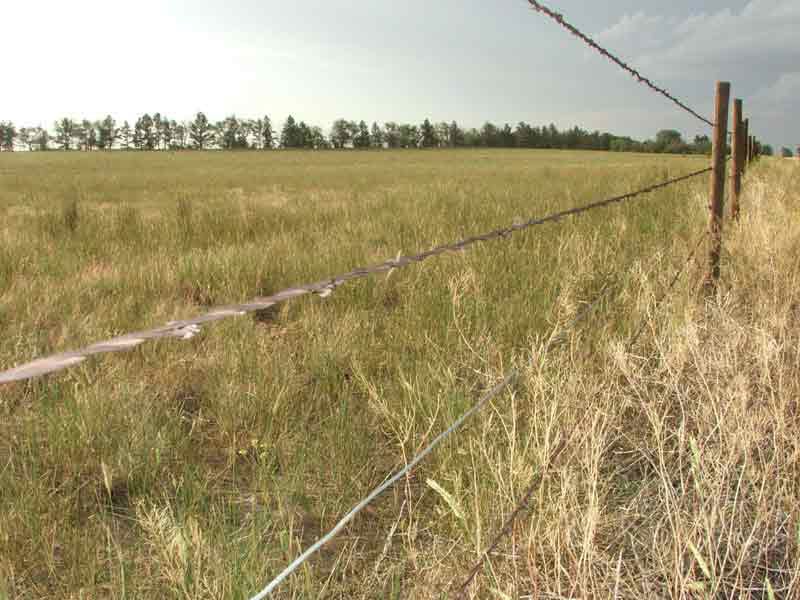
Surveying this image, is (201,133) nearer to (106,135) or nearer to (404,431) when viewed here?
(106,135)

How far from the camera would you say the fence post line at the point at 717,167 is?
13.0 ft

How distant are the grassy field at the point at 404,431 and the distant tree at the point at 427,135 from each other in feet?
401

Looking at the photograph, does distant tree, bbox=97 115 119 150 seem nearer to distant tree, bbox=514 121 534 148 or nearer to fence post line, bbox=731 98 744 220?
distant tree, bbox=514 121 534 148

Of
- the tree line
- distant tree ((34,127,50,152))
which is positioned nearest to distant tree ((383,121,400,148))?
the tree line

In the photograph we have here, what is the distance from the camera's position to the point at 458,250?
11.8ft

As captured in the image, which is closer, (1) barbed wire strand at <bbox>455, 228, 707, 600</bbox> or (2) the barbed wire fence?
(2) the barbed wire fence

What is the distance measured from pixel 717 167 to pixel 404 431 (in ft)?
10.5

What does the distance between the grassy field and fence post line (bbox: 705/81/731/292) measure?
0.61ft

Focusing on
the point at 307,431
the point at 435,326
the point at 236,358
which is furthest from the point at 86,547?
the point at 435,326

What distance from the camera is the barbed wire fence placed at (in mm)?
805

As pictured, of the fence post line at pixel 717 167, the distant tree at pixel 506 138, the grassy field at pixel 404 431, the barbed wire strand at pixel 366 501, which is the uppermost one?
the distant tree at pixel 506 138

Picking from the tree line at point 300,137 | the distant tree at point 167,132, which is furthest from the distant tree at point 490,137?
the distant tree at point 167,132

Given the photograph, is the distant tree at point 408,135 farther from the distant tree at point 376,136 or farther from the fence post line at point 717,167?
the fence post line at point 717,167

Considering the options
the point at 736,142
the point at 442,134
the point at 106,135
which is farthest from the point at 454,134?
the point at 736,142
